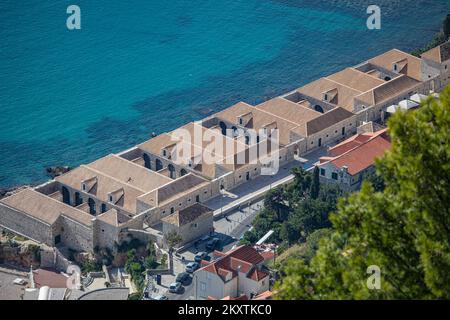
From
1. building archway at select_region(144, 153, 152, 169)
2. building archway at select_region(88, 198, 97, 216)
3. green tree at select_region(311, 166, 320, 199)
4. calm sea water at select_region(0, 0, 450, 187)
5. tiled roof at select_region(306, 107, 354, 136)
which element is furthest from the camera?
calm sea water at select_region(0, 0, 450, 187)

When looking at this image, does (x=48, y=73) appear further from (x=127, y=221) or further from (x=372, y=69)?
(x=127, y=221)

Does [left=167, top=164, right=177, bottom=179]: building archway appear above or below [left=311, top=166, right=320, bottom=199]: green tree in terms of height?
below

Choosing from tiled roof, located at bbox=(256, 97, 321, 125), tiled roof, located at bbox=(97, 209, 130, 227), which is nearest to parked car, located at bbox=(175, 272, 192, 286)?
tiled roof, located at bbox=(97, 209, 130, 227)

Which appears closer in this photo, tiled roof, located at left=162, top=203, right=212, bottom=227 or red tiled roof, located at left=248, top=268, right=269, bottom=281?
red tiled roof, located at left=248, top=268, right=269, bottom=281

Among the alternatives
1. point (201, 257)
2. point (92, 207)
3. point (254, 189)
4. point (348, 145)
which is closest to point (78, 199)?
point (92, 207)

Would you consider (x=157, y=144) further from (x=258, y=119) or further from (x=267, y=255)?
(x=267, y=255)

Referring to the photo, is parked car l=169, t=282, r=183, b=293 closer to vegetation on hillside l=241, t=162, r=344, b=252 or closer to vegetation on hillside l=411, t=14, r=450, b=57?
vegetation on hillside l=241, t=162, r=344, b=252
